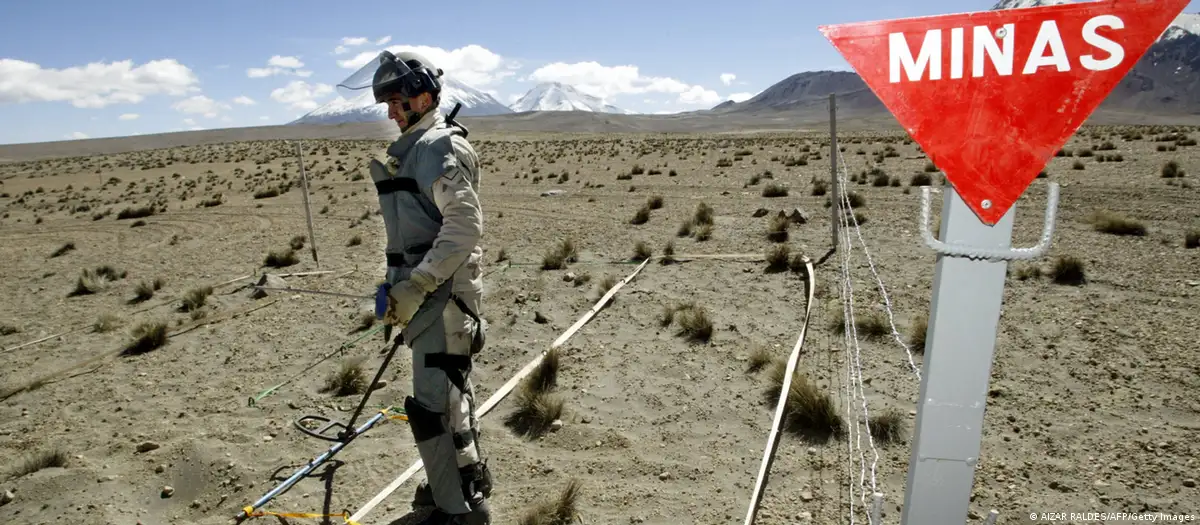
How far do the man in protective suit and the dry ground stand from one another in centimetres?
67

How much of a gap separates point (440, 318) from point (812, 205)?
→ 35.6 ft

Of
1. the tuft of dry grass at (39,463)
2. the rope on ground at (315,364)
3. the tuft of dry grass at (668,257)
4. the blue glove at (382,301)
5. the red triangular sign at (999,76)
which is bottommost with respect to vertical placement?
the tuft of dry grass at (39,463)

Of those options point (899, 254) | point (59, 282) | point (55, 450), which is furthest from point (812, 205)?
point (59, 282)

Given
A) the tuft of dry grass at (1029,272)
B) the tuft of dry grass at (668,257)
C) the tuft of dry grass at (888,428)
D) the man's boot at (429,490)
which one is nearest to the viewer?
the man's boot at (429,490)

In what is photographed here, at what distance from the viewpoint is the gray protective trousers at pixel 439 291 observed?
9.95ft

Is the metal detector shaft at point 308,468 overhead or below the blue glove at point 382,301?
below

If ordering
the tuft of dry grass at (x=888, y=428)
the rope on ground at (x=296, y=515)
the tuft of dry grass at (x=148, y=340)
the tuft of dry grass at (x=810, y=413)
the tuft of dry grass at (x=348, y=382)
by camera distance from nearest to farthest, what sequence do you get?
the rope on ground at (x=296, y=515) < the tuft of dry grass at (x=888, y=428) < the tuft of dry grass at (x=810, y=413) < the tuft of dry grass at (x=348, y=382) < the tuft of dry grass at (x=148, y=340)

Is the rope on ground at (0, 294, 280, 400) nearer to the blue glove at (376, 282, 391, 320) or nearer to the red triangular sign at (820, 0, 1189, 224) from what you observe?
the blue glove at (376, 282, 391, 320)

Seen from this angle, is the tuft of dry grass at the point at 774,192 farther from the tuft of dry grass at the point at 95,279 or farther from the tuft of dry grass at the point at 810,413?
the tuft of dry grass at the point at 95,279

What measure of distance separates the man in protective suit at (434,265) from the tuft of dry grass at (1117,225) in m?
9.19

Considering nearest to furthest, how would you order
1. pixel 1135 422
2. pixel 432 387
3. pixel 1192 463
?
pixel 432 387
pixel 1192 463
pixel 1135 422

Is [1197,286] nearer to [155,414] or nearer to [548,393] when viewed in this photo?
[548,393]

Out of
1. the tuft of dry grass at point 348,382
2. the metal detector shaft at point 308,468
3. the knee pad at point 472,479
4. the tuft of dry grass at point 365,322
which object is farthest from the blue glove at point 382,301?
the tuft of dry grass at point 365,322

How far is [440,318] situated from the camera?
10.5 ft
